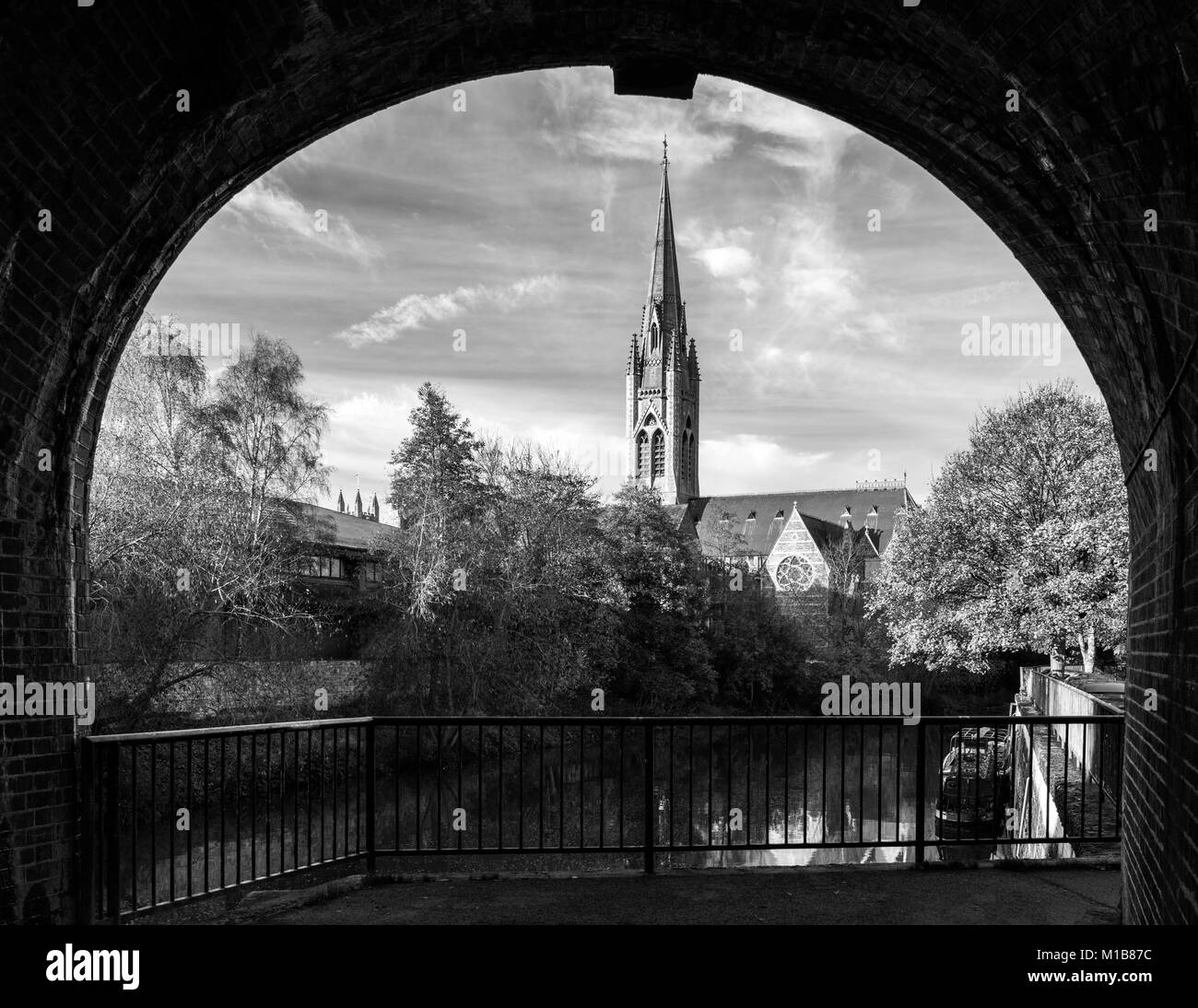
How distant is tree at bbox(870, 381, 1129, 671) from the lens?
30.3 metres

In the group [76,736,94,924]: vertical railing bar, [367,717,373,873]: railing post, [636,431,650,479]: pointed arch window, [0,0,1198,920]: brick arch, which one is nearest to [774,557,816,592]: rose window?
[636,431,650,479]: pointed arch window

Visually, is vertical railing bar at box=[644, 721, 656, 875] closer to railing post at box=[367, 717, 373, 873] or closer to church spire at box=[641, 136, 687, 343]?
railing post at box=[367, 717, 373, 873]

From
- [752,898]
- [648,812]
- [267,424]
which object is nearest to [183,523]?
[267,424]

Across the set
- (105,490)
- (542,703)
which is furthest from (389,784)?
(105,490)

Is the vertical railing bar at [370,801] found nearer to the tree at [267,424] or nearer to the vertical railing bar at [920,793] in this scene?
the vertical railing bar at [920,793]

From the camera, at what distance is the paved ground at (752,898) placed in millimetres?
5551

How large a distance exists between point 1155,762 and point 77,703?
16.7 ft

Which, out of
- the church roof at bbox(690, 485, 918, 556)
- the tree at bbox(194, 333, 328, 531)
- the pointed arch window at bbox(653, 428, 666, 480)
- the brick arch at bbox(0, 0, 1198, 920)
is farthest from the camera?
the pointed arch window at bbox(653, 428, 666, 480)

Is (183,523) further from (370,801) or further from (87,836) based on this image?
(87,836)

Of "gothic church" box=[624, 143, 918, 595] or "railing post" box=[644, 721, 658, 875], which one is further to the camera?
"gothic church" box=[624, 143, 918, 595]

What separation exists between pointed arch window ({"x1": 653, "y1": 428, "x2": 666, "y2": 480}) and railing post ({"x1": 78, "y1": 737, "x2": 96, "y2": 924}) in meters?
88.7

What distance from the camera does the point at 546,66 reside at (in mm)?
4996

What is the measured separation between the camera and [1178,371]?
3199 millimetres
